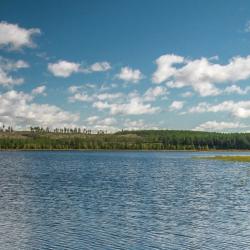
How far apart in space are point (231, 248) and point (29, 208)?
27.1 metres

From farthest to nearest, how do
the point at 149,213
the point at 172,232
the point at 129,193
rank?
the point at 129,193 → the point at 149,213 → the point at 172,232

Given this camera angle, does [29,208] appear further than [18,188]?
No

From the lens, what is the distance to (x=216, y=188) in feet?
259

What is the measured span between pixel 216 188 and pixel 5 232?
47.0 meters

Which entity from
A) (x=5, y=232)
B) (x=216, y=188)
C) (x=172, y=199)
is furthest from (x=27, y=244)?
(x=216, y=188)

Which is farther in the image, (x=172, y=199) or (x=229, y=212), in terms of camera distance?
(x=172, y=199)

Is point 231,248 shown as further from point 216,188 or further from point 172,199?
point 216,188

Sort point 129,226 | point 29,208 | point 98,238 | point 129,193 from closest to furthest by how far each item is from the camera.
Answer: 1. point 98,238
2. point 129,226
3. point 29,208
4. point 129,193

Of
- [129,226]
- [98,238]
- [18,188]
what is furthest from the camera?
[18,188]

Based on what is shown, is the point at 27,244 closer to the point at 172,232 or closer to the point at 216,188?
the point at 172,232

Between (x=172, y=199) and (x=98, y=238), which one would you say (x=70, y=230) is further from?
(x=172, y=199)

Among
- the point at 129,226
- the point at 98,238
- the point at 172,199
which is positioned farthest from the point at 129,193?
the point at 98,238

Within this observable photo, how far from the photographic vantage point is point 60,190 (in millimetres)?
74438

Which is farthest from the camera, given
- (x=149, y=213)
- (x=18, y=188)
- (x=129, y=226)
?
(x=18, y=188)
